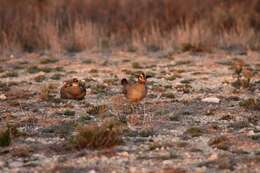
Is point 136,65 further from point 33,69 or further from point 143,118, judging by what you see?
point 143,118

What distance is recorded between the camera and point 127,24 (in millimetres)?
26484

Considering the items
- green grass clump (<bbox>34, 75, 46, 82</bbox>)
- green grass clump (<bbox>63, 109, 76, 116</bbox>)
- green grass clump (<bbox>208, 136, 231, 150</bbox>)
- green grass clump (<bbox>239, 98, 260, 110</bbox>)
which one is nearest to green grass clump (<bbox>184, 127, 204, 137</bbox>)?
green grass clump (<bbox>208, 136, 231, 150</bbox>)

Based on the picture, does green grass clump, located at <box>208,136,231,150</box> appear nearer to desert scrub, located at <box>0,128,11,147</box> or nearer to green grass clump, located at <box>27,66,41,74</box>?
desert scrub, located at <box>0,128,11,147</box>

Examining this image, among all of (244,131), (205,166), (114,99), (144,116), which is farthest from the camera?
(114,99)

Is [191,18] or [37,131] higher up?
[191,18]

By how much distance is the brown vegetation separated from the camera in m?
23.2

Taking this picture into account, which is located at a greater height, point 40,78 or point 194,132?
point 40,78

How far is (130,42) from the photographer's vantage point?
24.3 meters

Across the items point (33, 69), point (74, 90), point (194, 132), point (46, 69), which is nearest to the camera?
point (194, 132)

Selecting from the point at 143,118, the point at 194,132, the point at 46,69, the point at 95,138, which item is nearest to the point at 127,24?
the point at 46,69

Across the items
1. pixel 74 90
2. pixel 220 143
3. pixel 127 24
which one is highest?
pixel 127 24

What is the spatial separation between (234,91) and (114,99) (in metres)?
2.56

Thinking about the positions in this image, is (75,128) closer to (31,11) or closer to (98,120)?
(98,120)

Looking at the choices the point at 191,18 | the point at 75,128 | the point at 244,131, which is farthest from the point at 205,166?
the point at 191,18
